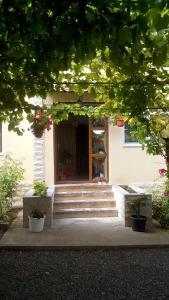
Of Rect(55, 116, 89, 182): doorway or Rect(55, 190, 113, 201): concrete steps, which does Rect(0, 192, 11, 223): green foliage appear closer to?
Rect(55, 190, 113, 201): concrete steps

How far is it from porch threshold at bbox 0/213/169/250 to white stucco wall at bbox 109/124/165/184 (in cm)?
255

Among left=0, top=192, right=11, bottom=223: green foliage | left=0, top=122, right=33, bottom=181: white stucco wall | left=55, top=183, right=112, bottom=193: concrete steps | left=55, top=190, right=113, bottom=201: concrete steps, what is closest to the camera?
left=0, top=192, right=11, bottom=223: green foliage

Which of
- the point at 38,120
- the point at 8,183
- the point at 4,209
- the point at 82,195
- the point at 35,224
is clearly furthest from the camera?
the point at 82,195

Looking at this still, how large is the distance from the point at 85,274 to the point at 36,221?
2778mm

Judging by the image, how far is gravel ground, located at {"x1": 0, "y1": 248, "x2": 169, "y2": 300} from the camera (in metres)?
4.95

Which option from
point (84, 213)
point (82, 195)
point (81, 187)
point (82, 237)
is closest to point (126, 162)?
point (81, 187)

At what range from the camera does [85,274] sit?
5758mm

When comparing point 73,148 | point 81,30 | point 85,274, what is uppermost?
point 81,30

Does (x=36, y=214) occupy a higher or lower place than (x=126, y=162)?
lower

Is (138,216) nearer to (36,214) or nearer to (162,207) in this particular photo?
(162,207)

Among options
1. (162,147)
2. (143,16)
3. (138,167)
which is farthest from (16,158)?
(143,16)

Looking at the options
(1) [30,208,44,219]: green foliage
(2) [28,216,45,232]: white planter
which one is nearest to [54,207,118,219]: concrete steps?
(1) [30,208,44,219]: green foliage

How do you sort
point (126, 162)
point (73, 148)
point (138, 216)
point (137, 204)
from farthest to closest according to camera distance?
point (73, 148)
point (126, 162)
point (137, 204)
point (138, 216)

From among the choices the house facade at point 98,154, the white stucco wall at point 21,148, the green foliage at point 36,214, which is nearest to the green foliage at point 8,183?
the white stucco wall at point 21,148
